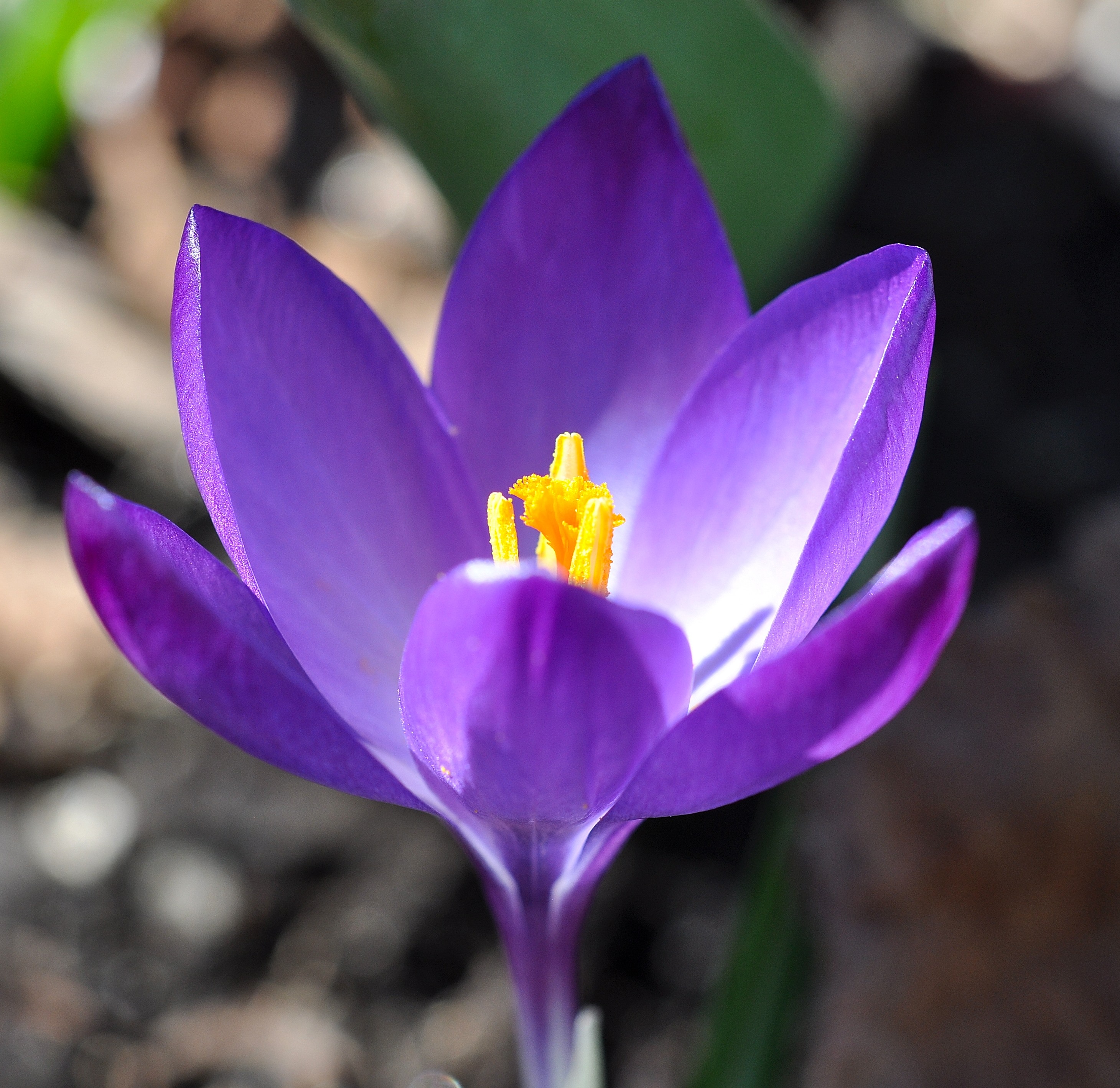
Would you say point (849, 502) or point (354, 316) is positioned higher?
point (354, 316)

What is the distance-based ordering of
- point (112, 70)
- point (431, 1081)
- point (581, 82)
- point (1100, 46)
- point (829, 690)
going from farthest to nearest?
point (1100, 46), point (112, 70), point (431, 1081), point (581, 82), point (829, 690)

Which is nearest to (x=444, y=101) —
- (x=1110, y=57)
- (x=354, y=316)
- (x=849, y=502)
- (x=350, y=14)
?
(x=350, y=14)

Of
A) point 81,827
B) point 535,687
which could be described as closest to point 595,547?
point 535,687

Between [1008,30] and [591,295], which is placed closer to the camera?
[591,295]

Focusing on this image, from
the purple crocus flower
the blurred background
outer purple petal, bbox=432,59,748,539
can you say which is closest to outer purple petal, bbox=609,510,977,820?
the purple crocus flower

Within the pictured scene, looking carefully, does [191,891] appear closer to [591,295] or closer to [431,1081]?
[431,1081]

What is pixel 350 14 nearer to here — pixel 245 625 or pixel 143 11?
pixel 245 625

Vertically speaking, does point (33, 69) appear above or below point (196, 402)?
above

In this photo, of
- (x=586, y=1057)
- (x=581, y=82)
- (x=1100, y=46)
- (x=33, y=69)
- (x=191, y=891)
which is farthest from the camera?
(x=1100, y=46)
